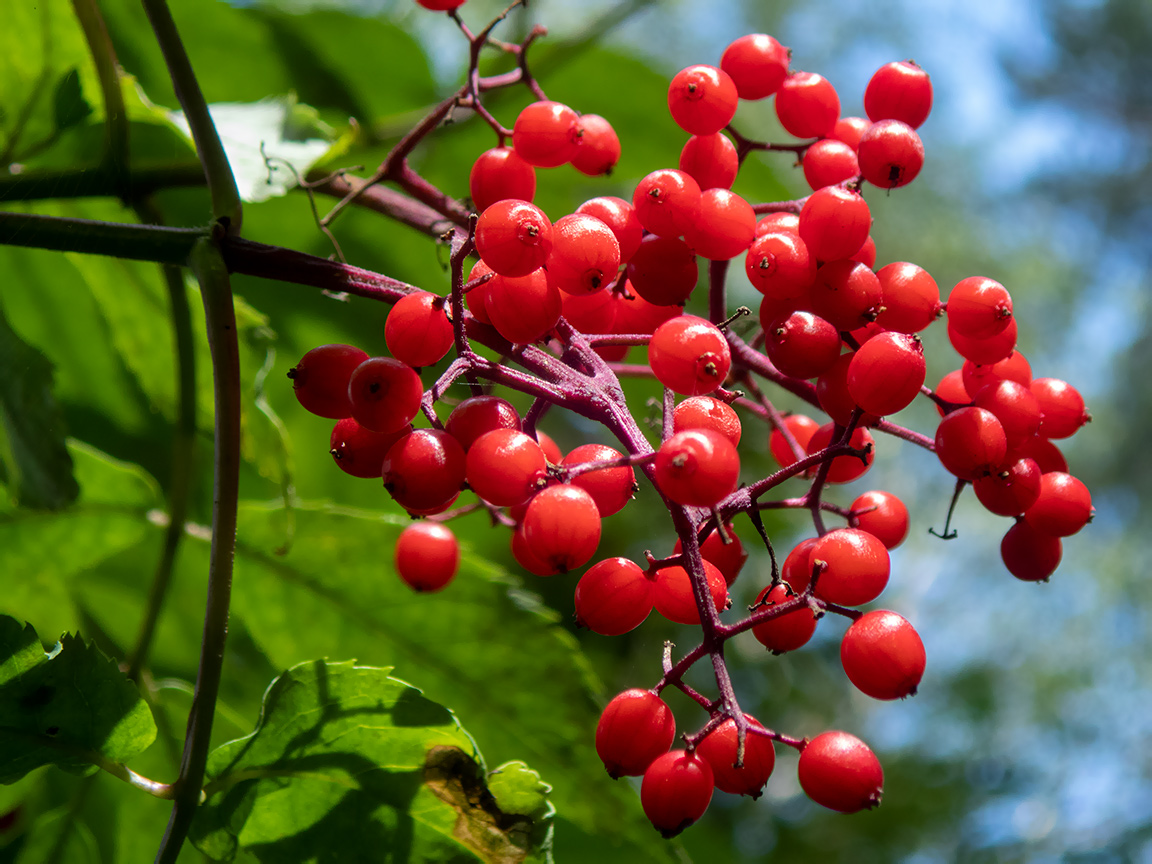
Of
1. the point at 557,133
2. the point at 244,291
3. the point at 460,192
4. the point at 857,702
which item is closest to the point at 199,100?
the point at 557,133

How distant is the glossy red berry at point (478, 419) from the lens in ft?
1.65

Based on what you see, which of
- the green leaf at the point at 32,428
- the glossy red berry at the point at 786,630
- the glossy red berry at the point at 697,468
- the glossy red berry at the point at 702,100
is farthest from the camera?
the green leaf at the point at 32,428

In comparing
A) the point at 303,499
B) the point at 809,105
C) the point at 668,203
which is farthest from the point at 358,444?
the point at 303,499

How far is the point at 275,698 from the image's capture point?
615 mm

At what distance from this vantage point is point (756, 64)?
0.73 m

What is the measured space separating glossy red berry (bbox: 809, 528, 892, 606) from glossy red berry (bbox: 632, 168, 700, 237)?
222mm

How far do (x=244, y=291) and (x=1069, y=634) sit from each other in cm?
463

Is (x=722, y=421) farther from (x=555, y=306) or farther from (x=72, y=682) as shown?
(x=72, y=682)

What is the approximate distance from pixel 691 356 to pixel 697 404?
3 centimetres

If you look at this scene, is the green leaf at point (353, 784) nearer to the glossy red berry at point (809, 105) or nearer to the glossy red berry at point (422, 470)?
the glossy red berry at point (422, 470)

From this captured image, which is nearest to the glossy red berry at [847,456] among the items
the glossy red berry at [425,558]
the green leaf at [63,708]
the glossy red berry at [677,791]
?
the glossy red berry at [677,791]

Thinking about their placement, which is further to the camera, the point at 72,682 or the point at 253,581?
the point at 253,581

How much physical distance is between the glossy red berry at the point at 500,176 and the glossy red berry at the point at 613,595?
28 cm

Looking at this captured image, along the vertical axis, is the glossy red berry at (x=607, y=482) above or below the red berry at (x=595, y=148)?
below
